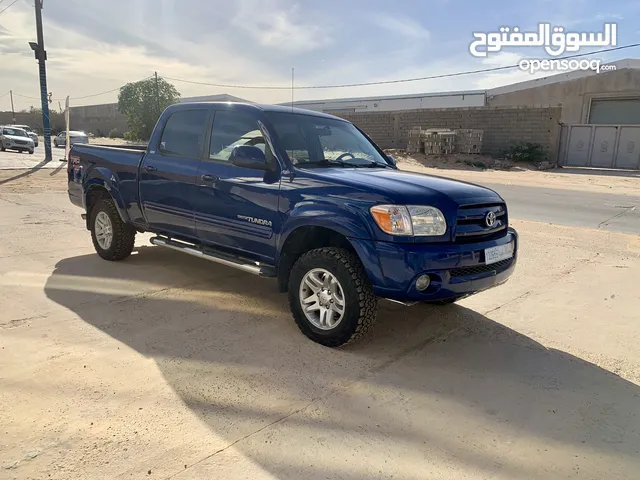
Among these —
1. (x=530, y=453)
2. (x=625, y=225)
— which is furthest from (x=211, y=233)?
(x=625, y=225)

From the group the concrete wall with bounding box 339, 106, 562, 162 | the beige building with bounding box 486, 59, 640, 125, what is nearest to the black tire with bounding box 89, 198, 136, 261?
the concrete wall with bounding box 339, 106, 562, 162

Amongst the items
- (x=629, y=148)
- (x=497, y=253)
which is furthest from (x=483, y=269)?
(x=629, y=148)

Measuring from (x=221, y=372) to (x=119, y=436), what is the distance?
0.84 m

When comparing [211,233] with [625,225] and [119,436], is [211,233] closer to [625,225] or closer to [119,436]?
[119,436]

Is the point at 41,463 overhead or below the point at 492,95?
below

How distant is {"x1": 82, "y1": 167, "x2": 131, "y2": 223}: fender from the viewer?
18.6 feet

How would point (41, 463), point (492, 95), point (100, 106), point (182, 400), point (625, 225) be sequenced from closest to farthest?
point (41, 463), point (182, 400), point (625, 225), point (492, 95), point (100, 106)

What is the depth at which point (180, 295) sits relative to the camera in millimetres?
4859

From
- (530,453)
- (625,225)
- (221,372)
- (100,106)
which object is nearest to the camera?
(530,453)

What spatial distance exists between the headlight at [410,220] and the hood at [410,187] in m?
0.05

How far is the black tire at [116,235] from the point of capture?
582 centimetres

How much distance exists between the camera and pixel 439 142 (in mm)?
26344

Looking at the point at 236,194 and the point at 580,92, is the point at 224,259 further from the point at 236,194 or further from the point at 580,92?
the point at 580,92

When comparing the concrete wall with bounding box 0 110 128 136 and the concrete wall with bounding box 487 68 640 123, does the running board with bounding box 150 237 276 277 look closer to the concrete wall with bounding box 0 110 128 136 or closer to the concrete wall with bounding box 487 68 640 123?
the concrete wall with bounding box 487 68 640 123
